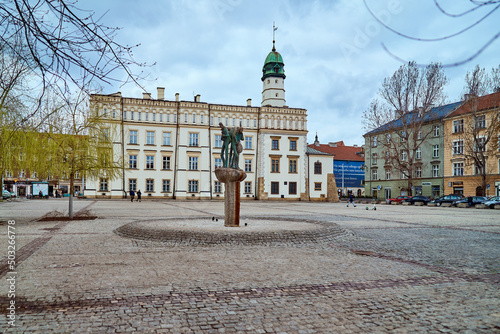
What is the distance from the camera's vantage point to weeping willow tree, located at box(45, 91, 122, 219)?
56.7 ft

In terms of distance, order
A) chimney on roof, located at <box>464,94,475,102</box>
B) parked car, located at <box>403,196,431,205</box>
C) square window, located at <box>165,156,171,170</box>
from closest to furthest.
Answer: chimney on roof, located at <box>464,94,475,102</box>
parked car, located at <box>403,196,431,205</box>
square window, located at <box>165,156,171,170</box>

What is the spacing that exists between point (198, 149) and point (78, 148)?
114ft

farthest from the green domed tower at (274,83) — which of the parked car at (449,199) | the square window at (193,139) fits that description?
the parked car at (449,199)

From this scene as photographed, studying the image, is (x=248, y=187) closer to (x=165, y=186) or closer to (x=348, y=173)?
(x=165, y=186)

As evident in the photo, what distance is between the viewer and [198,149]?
52.5 meters

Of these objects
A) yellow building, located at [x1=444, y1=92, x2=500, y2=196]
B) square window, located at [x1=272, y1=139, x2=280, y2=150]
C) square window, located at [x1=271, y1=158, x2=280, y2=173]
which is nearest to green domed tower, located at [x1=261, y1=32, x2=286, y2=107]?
square window, located at [x1=272, y1=139, x2=280, y2=150]

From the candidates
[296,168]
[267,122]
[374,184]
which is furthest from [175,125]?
[374,184]

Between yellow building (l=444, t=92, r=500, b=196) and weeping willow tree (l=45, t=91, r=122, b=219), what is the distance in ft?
121

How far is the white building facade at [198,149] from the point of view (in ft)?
164

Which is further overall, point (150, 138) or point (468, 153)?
point (150, 138)

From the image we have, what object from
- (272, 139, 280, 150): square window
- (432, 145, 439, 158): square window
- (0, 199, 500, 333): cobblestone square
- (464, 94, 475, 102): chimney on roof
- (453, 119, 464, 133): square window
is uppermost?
(464, 94, 475, 102): chimney on roof

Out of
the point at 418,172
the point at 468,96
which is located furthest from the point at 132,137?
the point at 418,172

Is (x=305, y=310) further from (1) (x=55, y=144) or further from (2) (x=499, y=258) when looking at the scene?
(1) (x=55, y=144)

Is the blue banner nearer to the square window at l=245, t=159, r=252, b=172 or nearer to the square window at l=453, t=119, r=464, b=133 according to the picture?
the square window at l=245, t=159, r=252, b=172
